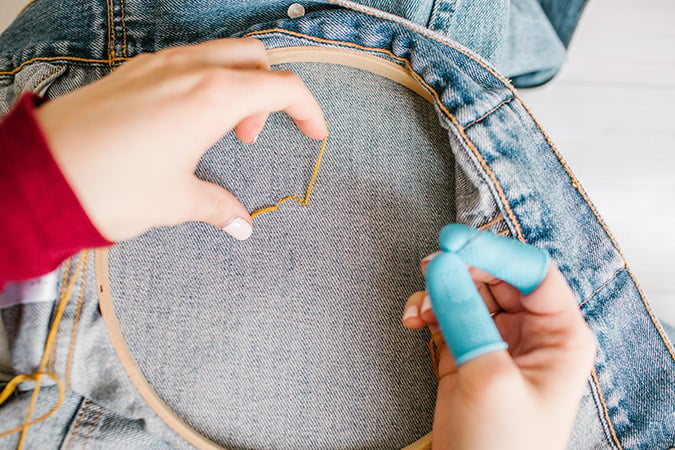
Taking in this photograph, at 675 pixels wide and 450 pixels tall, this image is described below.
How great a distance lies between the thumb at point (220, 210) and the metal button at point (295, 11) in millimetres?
287

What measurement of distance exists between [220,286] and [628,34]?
1088 mm

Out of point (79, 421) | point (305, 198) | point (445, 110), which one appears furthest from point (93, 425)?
point (445, 110)

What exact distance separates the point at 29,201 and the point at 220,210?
21cm

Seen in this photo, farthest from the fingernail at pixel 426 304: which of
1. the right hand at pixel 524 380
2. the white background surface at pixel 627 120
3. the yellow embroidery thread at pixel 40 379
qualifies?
the white background surface at pixel 627 120

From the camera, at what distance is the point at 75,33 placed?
0.69 m

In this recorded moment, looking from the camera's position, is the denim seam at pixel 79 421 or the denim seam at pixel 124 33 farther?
the denim seam at pixel 124 33

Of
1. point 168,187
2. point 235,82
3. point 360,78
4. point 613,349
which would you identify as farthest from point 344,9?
point 613,349

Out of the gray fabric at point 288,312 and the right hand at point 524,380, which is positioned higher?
the right hand at point 524,380

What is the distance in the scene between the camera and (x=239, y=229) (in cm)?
60

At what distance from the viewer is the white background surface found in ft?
3.22

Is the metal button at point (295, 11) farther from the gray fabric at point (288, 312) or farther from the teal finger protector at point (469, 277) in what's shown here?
the teal finger protector at point (469, 277)

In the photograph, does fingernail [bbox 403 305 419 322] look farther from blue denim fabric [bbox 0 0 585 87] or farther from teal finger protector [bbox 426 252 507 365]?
blue denim fabric [bbox 0 0 585 87]

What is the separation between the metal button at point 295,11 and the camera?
69cm

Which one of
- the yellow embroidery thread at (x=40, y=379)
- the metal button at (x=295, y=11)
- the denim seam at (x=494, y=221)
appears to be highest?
the metal button at (x=295, y=11)
